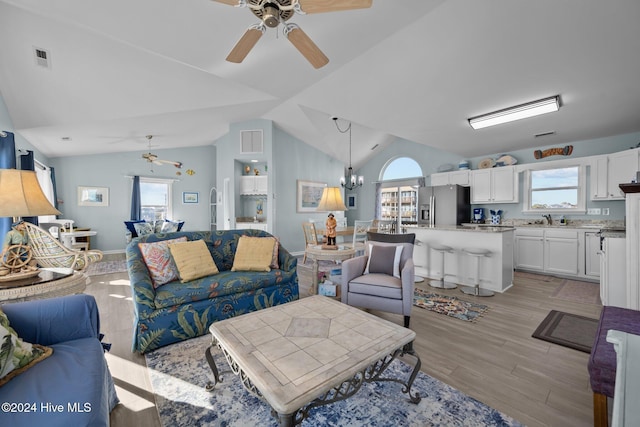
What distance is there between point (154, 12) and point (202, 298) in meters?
2.75

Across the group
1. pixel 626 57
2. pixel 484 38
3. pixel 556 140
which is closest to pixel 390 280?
pixel 484 38

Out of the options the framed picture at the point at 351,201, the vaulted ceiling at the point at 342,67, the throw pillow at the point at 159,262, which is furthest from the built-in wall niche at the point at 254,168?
the throw pillow at the point at 159,262

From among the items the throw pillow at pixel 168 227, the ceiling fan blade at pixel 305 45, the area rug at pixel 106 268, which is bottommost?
the area rug at pixel 106 268

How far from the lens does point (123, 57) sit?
3.12 meters

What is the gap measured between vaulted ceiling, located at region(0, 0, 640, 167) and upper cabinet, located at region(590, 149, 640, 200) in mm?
469

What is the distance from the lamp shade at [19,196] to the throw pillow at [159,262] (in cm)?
83

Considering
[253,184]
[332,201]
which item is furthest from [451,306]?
[253,184]

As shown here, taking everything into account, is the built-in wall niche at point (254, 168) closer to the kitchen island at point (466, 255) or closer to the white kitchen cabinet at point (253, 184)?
the white kitchen cabinet at point (253, 184)

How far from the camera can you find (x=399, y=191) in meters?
7.83

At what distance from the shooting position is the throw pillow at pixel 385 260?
9.58 feet

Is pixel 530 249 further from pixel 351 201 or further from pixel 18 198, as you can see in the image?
pixel 18 198

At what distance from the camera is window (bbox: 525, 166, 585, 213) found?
15.6 ft

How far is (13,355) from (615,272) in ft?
15.7

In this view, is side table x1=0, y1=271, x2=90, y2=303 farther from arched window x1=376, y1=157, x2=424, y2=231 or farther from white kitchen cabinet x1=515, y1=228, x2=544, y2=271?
arched window x1=376, y1=157, x2=424, y2=231
